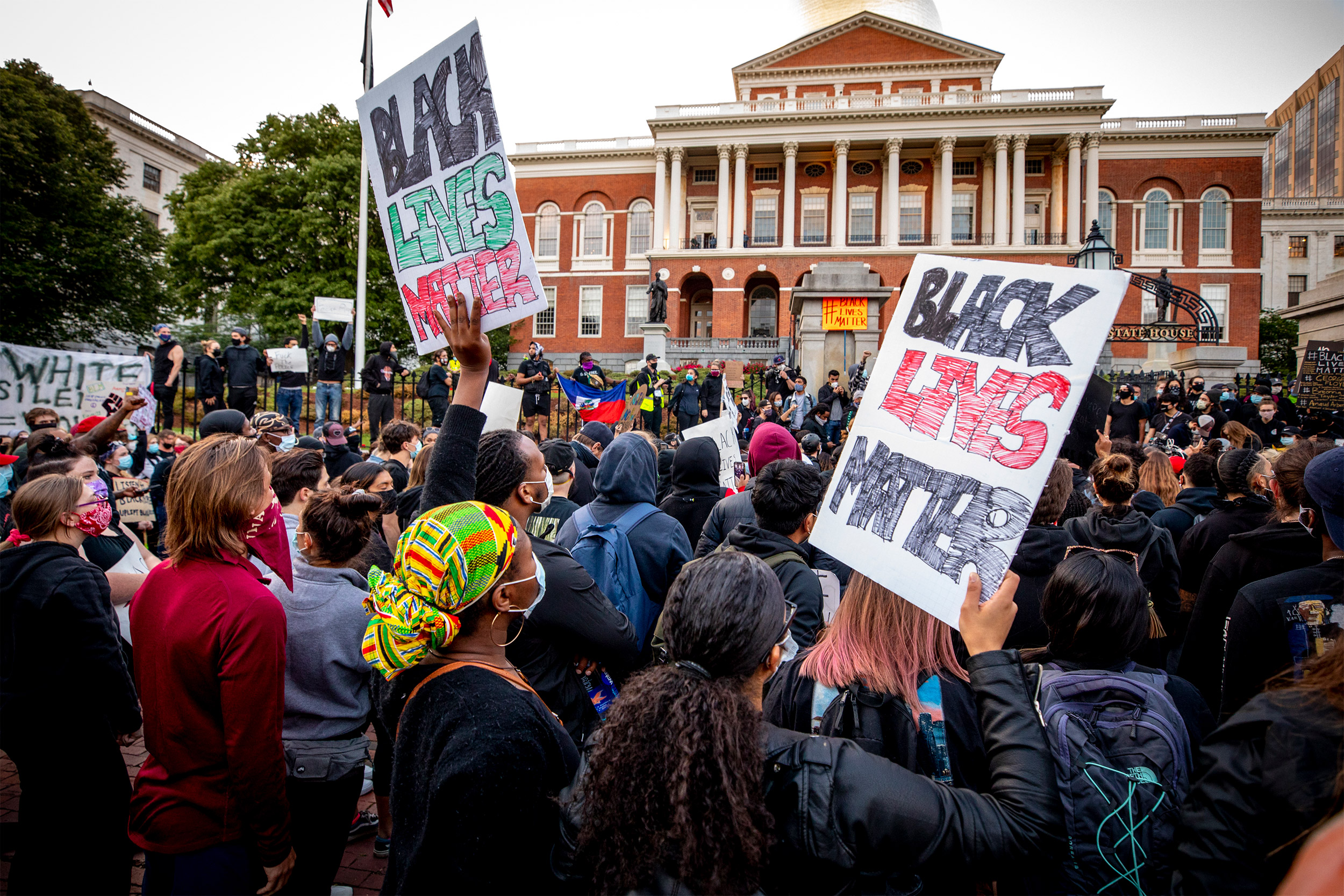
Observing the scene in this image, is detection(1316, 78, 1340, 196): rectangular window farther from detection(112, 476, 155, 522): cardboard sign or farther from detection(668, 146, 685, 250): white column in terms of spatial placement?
detection(668, 146, 685, 250): white column

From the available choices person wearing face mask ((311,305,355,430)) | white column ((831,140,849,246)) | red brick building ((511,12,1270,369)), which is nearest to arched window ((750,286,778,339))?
red brick building ((511,12,1270,369))

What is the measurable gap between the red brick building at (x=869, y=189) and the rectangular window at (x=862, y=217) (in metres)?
0.08

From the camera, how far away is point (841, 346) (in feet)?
56.3

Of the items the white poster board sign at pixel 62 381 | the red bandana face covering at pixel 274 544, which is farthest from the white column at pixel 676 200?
the red bandana face covering at pixel 274 544

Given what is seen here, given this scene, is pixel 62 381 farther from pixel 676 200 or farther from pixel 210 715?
pixel 676 200

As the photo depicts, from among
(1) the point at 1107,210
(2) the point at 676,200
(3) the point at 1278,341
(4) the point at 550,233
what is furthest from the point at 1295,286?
(4) the point at 550,233

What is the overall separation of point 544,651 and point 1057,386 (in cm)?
179

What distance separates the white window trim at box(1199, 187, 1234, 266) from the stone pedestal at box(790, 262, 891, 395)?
36.8 m

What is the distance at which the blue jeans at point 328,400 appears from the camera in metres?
13.1

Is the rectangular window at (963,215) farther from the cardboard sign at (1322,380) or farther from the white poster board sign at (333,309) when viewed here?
the white poster board sign at (333,309)

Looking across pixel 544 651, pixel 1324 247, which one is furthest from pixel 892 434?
pixel 1324 247

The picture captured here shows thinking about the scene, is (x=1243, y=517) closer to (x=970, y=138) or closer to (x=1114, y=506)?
(x=1114, y=506)

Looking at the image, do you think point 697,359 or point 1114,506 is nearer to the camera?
point 1114,506

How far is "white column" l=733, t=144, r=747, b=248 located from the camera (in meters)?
45.0
